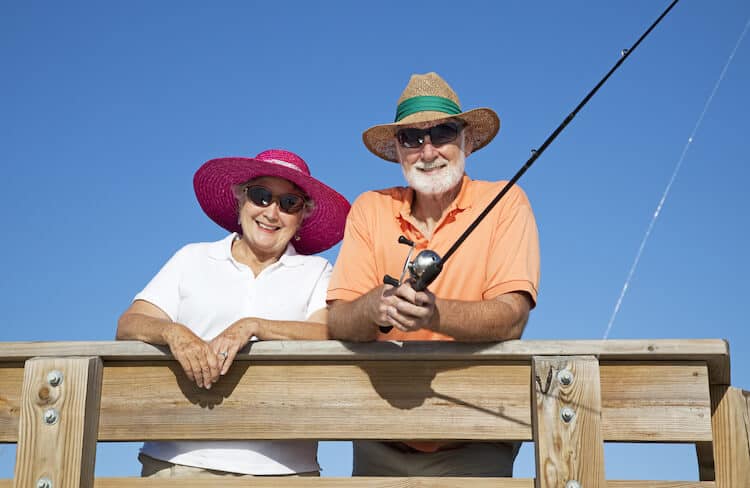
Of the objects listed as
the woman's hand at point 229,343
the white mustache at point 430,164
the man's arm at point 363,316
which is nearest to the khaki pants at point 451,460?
the man's arm at point 363,316

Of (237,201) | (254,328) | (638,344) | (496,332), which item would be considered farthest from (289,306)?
(638,344)

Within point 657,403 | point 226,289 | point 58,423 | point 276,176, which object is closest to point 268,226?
point 276,176

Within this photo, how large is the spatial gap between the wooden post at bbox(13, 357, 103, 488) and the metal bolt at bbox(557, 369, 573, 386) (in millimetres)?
1562

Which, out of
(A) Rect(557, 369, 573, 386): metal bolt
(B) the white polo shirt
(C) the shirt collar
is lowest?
(A) Rect(557, 369, 573, 386): metal bolt

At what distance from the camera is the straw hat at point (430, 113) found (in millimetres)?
4387

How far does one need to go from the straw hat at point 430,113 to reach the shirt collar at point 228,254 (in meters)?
0.70

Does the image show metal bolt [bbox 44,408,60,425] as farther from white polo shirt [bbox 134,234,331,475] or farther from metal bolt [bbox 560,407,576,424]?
metal bolt [bbox 560,407,576,424]

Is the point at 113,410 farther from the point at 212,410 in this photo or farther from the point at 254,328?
the point at 254,328

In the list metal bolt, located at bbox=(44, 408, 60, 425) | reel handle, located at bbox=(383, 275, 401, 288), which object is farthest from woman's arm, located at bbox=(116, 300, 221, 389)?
reel handle, located at bbox=(383, 275, 401, 288)

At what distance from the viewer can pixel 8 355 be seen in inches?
126

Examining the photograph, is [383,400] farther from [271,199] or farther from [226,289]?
[271,199]

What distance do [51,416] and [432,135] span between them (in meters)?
2.19

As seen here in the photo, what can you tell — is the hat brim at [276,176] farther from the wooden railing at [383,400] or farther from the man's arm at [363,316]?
the wooden railing at [383,400]

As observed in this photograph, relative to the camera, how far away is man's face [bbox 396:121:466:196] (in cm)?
426
